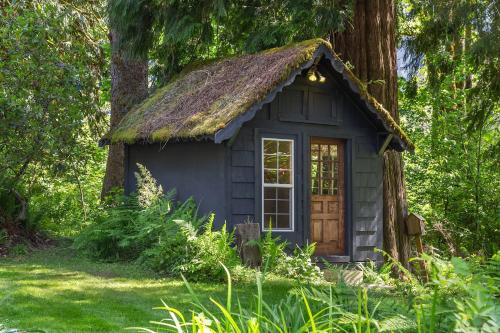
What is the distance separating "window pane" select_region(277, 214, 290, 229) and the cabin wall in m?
0.16

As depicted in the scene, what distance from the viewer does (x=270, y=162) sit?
12773 mm

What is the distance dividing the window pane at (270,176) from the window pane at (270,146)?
333 mm

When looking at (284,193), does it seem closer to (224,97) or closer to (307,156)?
(307,156)

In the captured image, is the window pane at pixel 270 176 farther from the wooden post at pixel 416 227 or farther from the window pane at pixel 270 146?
the wooden post at pixel 416 227

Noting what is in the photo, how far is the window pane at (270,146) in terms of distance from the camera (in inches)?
501

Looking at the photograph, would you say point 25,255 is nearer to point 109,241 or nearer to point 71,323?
point 109,241

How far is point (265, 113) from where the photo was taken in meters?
12.6

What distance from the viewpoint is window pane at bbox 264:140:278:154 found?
501 inches

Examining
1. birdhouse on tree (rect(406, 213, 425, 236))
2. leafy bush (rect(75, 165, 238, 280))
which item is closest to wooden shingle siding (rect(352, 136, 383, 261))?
birdhouse on tree (rect(406, 213, 425, 236))

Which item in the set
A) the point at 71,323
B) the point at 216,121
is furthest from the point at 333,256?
the point at 71,323

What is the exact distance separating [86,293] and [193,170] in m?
4.18

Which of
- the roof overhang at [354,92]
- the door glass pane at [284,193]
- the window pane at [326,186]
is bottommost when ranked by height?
the door glass pane at [284,193]

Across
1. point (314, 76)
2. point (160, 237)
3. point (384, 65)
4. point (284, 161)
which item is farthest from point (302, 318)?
point (384, 65)

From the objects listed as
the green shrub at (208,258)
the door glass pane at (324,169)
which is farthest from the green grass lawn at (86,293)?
the door glass pane at (324,169)
